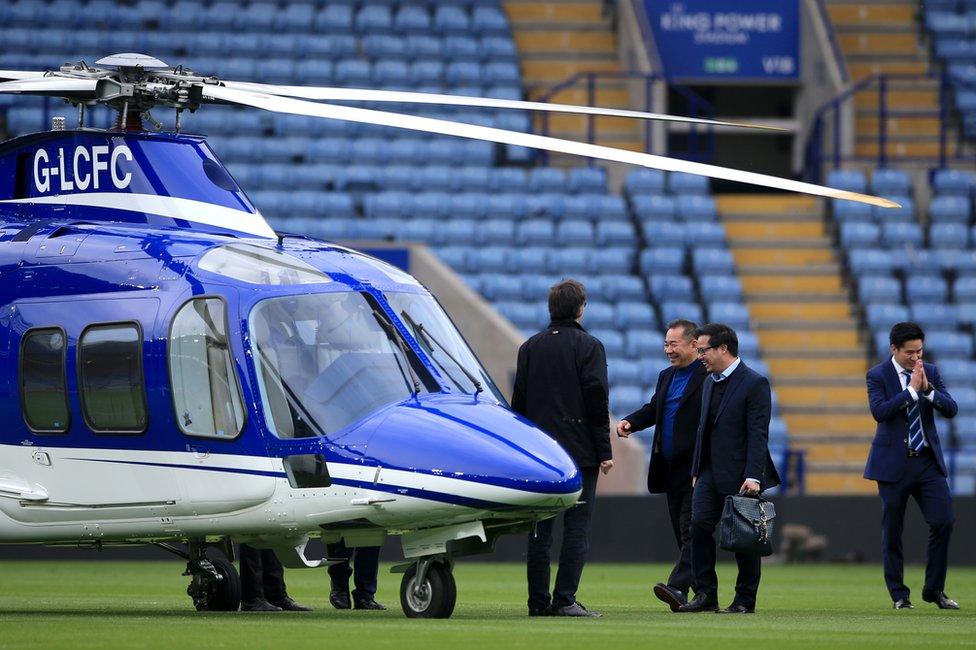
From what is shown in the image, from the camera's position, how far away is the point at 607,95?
2903 cm

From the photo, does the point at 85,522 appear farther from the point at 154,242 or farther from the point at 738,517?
the point at 738,517

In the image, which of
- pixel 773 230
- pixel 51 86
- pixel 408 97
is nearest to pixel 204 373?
pixel 51 86

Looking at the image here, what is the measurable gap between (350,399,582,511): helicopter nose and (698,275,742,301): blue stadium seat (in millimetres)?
14174

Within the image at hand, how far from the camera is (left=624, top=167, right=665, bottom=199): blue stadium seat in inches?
1038

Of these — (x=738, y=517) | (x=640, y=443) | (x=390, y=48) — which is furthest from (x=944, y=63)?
(x=738, y=517)

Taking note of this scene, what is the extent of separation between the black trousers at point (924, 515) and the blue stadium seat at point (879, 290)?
39.8ft

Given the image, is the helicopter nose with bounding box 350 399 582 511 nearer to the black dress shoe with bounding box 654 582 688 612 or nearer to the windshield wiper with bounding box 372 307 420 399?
the windshield wiper with bounding box 372 307 420 399

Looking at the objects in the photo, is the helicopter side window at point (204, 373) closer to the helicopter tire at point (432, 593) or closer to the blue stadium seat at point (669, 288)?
the helicopter tire at point (432, 593)

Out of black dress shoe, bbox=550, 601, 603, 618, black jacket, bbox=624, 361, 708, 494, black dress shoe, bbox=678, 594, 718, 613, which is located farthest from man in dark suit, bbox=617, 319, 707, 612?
black dress shoe, bbox=550, 601, 603, 618

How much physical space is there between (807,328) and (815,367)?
0.71 m

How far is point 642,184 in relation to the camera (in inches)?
1041

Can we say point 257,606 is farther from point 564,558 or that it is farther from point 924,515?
point 924,515

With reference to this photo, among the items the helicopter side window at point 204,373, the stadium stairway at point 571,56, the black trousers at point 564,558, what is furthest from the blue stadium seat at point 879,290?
the helicopter side window at point 204,373

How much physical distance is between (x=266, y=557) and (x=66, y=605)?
1523mm
